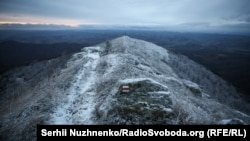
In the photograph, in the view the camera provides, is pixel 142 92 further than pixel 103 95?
No

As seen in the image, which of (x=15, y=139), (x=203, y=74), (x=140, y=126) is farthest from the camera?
(x=203, y=74)

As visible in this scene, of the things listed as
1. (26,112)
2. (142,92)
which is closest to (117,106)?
(142,92)

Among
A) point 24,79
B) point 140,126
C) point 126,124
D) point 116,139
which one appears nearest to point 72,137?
point 116,139

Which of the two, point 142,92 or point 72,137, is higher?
point 142,92

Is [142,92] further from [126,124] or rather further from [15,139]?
[15,139]

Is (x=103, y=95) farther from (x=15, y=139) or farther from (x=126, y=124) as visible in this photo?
(x=15, y=139)

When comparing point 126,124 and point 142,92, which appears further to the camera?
point 142,92

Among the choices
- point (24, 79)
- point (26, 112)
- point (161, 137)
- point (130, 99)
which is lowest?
point (24, 79)

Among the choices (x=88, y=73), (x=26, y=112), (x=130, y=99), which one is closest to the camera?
(x=130, y=99)

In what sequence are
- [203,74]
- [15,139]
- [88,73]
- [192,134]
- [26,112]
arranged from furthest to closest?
[203,74] < [88,73] < [26,112] < [15,139] < [192,134]
